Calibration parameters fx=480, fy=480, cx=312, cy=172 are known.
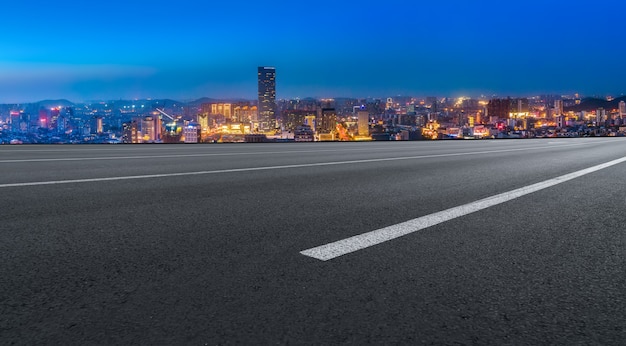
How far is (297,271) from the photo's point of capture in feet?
8.95

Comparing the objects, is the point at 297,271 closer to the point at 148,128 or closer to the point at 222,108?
the point at 148,128

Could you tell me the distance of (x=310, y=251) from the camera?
3.16m

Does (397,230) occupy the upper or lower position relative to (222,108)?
lower

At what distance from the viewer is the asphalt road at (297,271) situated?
6.49 feet

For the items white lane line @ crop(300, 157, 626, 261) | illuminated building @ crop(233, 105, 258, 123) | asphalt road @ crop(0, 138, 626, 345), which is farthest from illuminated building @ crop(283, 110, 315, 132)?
asphalt road @ crop(0, 138, 626, 345)

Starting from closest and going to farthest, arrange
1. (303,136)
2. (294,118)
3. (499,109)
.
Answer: (303,136) < (294,118) < (499,109)

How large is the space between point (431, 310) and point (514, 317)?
14.1 inches

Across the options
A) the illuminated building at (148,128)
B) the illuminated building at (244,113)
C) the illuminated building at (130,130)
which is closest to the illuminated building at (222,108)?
the illuminated building at (244,113)

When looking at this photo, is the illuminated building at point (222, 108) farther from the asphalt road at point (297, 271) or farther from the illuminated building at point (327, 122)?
the asphalt road at point (297, 271)

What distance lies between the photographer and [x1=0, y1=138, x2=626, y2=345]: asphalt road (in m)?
1.98

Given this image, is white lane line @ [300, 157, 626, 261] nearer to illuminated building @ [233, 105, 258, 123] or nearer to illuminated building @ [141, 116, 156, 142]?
illuminated building @ [141, 116, 156, 142]

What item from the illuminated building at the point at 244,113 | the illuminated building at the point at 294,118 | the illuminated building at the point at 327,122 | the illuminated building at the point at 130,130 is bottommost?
the illuminated building at the point at 130,130

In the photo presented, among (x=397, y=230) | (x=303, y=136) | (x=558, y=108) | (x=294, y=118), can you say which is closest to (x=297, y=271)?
(x=397, y=230)

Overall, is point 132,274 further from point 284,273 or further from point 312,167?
point 312,167
